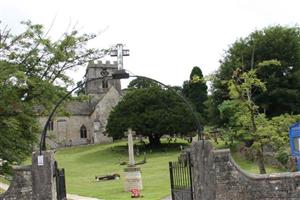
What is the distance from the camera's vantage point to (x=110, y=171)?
43.0 m

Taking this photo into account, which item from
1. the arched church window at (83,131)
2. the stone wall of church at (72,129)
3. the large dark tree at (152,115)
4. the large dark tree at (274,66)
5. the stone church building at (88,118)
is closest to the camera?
the large dark tree at (274,66)

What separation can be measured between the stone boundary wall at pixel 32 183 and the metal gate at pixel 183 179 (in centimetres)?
345

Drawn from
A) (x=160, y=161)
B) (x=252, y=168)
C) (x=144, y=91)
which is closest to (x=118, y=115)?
(x=144, y=91)

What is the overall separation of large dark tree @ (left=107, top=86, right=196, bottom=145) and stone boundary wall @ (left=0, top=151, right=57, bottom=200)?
45.4 m

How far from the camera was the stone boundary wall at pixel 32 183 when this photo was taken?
13.2 meters

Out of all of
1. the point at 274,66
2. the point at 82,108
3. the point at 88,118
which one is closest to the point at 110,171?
the point at 274,66

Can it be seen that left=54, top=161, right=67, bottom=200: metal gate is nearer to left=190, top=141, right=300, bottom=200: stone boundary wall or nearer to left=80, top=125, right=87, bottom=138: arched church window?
left=190, top=141, right=300, bottom=200: stone boundary wall

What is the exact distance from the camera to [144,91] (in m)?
63.4

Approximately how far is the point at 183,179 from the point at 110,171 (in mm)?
29562

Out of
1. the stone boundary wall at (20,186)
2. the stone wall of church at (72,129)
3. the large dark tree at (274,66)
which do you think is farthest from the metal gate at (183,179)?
the stone wall of church at (72,129)

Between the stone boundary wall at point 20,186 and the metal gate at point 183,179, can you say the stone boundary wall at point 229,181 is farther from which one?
the stone boundary wall at point 20,186

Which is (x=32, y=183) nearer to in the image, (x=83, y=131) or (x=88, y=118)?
(x=83, y=131)

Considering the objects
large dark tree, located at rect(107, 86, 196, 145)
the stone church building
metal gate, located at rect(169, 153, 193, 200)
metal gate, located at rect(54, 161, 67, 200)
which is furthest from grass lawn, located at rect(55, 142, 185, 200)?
the stone church building

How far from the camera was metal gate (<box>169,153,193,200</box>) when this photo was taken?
13643mm
